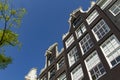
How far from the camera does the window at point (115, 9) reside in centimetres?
2019

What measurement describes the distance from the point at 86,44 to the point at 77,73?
11.9 feet

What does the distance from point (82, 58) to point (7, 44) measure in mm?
9606

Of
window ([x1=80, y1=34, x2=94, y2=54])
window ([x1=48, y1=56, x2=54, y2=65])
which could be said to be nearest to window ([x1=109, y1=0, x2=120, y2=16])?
window ([x1=80, y1=34, x2=94, y2=54])

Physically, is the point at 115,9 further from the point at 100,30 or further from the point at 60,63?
the point at 60,63

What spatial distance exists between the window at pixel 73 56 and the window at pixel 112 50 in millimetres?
4783

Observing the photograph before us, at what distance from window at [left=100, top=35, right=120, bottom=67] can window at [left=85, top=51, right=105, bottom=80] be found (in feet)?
3.52

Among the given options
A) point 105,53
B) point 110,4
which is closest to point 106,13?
point 110,4

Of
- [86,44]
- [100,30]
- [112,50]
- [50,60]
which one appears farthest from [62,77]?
[112,50]

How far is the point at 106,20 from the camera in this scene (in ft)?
67.0

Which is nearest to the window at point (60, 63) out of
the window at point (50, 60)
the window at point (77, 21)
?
the window at point (50, 60)

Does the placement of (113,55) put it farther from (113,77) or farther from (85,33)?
(85,33)

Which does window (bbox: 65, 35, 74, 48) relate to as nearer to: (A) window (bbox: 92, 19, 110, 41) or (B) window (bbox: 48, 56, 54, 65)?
(A) window (bbox: 92, 19, 110, 41)

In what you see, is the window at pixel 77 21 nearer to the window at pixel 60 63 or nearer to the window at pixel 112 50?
the window at pixel 60 63

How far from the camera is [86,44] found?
2203 cm
